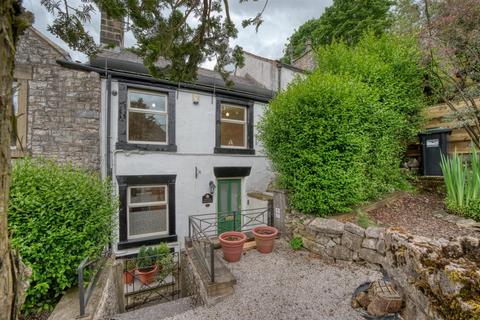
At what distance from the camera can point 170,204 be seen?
21.1 ft

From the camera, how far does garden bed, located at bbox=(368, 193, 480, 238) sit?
12.1 feet

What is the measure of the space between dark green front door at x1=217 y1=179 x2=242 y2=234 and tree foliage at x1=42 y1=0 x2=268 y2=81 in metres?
4.38

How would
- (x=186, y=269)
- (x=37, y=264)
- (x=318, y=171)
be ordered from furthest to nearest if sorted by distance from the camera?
1. (x=186, y=269)
2. (x=318, y=171)
3. (x=37, y=264)

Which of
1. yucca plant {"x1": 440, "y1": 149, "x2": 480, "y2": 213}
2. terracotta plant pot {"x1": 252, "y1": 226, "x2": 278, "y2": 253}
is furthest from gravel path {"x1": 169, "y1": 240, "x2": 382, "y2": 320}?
yucca plant {"x1": 440, "y1": 149, "x2": 480, "y2": 213}

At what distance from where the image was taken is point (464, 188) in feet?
14.0

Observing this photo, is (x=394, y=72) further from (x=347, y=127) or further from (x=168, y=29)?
(x=168, y=29)

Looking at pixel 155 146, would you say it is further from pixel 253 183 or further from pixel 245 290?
pixel 245 290

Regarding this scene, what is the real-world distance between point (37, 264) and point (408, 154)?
8882 millimetres

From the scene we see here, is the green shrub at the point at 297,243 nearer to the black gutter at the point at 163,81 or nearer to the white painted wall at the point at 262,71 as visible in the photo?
the black gutter at the point at 163,81

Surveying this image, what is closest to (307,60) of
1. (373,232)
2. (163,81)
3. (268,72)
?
(268,72)

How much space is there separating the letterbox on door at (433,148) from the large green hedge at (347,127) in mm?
744

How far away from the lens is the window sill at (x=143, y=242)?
582 centimetres

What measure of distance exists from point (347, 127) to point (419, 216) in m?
2.33

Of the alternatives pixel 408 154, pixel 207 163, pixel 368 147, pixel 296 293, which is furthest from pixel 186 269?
pixel 408 154
